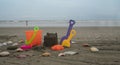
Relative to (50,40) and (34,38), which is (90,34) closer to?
(50,40)

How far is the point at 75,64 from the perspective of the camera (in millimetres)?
4062

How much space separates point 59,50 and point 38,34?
43.4 inches

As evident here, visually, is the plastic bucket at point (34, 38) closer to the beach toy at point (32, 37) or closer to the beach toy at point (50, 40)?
the beach toy at point (32, 37)

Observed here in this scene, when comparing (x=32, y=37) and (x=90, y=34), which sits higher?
(x=32, y=37)

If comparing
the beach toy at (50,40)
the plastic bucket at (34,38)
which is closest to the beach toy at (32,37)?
the plastic bucket at (34,38)

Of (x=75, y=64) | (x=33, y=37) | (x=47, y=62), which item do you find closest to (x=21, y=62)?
(x=47, y=62)

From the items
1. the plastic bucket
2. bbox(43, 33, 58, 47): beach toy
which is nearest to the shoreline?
bbox(43, 33, 58, 47): beach toy

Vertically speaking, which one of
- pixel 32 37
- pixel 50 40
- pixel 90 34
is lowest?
pixel 90 34

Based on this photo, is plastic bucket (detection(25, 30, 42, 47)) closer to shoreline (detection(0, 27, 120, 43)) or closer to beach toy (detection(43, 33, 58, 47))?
beach toy (detection(43, 33, 58, 47))

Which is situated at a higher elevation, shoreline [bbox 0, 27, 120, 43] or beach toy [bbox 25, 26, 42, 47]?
beach toy [bbox 25, 26, 42, 47]

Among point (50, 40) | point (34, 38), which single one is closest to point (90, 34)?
point (50, 40)

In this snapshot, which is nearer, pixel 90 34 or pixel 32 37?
pixel 32 37

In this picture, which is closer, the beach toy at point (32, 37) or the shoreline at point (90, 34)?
the beach toy at point (32, 37)

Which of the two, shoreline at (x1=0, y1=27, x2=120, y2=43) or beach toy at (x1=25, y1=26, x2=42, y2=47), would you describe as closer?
beach toy at (x1=25, y1=26, x2=42, y2=47)
